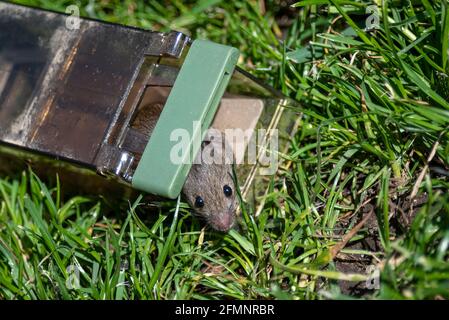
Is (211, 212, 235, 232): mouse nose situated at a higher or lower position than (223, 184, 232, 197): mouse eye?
lower

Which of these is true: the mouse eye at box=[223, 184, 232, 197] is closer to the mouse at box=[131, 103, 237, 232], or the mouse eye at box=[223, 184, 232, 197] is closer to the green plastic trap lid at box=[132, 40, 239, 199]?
the mouse at box=[131, 103, 237, 232]

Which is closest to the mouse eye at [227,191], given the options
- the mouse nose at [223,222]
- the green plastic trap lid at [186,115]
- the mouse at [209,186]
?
the mouse at [209,186]

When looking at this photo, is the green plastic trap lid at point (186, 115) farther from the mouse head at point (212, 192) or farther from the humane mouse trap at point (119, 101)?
the mouse head at point (212, 192)

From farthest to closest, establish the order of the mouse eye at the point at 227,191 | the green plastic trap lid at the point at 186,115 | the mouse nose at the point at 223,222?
1. the mouse eye at the point at 227,191
2. the mouse nose at the point at 223,222
3. the green plastic trap lid at the point at 186,115

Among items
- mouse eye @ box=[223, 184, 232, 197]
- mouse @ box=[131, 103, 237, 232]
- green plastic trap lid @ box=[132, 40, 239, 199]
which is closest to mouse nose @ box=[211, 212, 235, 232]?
mouse @ box=[131, 103, 237, 232]

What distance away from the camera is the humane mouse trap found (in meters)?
3.05

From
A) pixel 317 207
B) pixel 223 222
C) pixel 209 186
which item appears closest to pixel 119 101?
pixel 209 186

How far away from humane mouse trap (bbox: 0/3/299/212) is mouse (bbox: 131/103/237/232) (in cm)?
7

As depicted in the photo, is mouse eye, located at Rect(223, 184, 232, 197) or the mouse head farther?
mouse eye, located at Rect(223, 184, 232, 197)

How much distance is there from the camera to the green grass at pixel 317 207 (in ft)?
9.98

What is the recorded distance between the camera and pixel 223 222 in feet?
11.0

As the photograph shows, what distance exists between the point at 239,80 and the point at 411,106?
1.04 metres

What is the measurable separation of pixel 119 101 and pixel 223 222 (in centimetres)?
84
